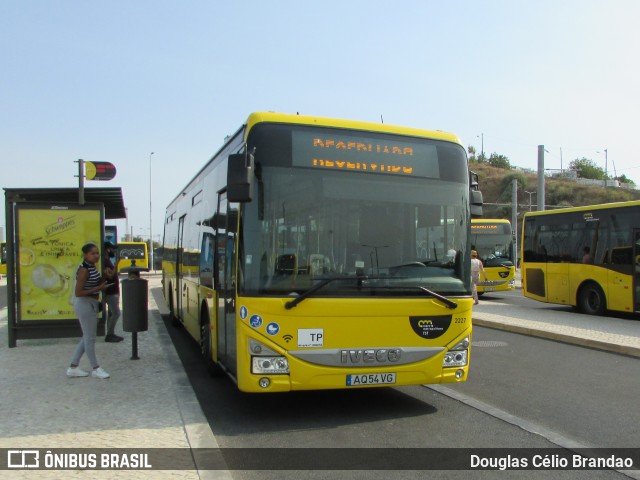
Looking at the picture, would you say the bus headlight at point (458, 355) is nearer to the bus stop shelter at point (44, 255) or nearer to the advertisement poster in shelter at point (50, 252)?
the bus stop shelter at point (44, 255)

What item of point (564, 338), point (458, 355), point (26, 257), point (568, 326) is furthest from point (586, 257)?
point (26, 257)

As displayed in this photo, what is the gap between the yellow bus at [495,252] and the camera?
906 inches

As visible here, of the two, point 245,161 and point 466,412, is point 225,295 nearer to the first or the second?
point 245,161

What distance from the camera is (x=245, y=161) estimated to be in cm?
576

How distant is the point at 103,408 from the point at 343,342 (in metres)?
2.72

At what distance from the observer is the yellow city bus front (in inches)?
230

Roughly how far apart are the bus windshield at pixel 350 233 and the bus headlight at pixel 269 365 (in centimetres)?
66

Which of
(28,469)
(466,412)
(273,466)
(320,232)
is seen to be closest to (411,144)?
(320,232)

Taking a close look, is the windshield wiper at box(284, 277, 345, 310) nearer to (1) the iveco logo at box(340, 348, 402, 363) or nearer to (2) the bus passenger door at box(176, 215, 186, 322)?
(1) the iveco logo at box(340, 348, 402, 363)

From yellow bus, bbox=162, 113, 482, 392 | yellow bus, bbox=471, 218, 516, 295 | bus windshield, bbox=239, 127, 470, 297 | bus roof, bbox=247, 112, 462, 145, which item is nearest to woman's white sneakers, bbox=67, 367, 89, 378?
yellow bus, bbox=162, 113, 482, 392

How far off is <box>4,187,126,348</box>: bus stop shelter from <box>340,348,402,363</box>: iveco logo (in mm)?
6567

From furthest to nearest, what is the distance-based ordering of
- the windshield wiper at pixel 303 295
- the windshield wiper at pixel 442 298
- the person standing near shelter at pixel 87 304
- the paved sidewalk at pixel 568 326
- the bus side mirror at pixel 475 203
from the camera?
the paved sidewalk at pixel 568 326
the person standing near shelter at pixel 87 304
the bus side mirror at pixel 475 203
the windshield wiper at pixel 442 298
the windshield wiper at pixel 303 295

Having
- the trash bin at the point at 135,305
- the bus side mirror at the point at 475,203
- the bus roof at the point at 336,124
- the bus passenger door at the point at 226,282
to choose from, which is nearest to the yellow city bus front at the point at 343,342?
the bus passenger door at the point at 226,282

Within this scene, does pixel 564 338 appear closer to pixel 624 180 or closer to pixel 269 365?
pixel 269 365
